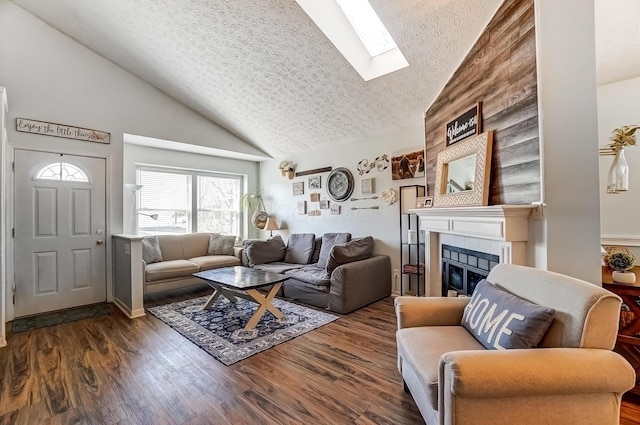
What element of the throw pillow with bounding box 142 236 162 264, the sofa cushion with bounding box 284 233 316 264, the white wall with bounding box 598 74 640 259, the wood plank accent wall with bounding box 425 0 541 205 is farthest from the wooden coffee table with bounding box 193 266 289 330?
the white wall with bounding box 598 74 640 259

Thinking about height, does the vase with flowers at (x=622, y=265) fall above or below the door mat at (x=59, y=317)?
above

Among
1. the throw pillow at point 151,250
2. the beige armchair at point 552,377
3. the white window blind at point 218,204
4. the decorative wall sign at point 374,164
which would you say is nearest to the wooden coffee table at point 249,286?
the throw pillow at point 151,250

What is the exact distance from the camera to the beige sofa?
3.97m

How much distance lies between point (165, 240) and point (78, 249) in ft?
3.71

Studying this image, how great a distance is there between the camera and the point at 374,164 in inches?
168

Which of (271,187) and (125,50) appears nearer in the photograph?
(125,50)

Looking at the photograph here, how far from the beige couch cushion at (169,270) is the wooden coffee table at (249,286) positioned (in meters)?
0.87

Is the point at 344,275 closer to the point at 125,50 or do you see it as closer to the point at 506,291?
the point at 506,291

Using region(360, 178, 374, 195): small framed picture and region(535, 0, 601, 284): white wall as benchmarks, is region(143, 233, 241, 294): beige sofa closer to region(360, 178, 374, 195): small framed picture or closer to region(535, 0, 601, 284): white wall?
region(360, 178, 374, 195): small framed picture

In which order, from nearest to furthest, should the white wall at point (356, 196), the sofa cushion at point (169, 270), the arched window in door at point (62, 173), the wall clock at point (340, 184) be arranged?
the arched window in door at point (62, 173) < the sofa cushion at point (169, 270) < the white wall at point (356, 196) < the wall clock at point (340, 184)

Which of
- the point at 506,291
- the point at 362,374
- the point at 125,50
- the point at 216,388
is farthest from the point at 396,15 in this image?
the point at 125,50

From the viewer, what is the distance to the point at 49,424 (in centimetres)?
164

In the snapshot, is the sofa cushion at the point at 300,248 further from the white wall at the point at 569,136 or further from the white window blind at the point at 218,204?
the white wall at the point at 569,136

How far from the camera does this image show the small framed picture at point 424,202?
3.22m
